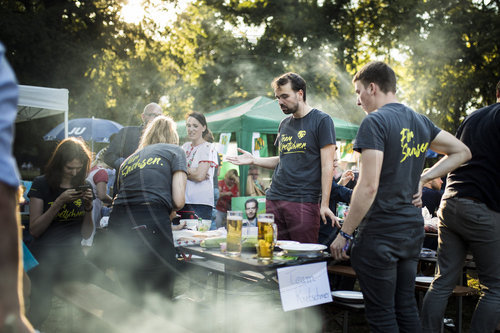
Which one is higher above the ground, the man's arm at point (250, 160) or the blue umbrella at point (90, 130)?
the blue umbrella at point (90, 130)

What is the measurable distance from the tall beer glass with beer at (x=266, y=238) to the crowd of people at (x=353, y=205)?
340mm

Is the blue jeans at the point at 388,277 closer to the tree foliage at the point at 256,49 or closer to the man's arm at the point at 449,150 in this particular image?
the man's arm at the point at 449,150

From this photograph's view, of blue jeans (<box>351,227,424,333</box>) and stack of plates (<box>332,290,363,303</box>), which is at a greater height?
blue jeans (<box>351,227,424,333</box>)

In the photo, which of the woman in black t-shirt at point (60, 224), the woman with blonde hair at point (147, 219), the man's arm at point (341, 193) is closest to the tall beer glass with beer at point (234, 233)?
the woman with blonde hair at point (147, 219)

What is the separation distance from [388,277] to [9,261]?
6.12ft

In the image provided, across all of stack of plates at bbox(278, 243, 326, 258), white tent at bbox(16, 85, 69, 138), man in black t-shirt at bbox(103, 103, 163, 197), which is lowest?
stack of plates at bbox(278, 243, 326, 258)

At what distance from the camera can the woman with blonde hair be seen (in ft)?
9.14

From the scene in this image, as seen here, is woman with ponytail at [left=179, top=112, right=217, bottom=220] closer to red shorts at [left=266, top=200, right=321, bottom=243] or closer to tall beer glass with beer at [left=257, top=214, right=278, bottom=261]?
red shorts at [left=266, top=200, right=321, bottom=243]

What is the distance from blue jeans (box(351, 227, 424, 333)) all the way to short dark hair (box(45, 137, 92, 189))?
2.25 m

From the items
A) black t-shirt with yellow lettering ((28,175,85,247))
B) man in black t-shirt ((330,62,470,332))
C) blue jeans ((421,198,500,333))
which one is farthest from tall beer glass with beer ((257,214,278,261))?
black t-shirt with yellow lettering ((28,175,85,247))

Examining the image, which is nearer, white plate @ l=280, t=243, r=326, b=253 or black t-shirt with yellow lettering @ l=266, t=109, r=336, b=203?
white plate @ l=280, t=243, r=326, b=253

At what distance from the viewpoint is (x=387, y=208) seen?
226 cm

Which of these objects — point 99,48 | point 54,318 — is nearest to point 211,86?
point 99,48

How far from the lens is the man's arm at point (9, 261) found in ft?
2.42
